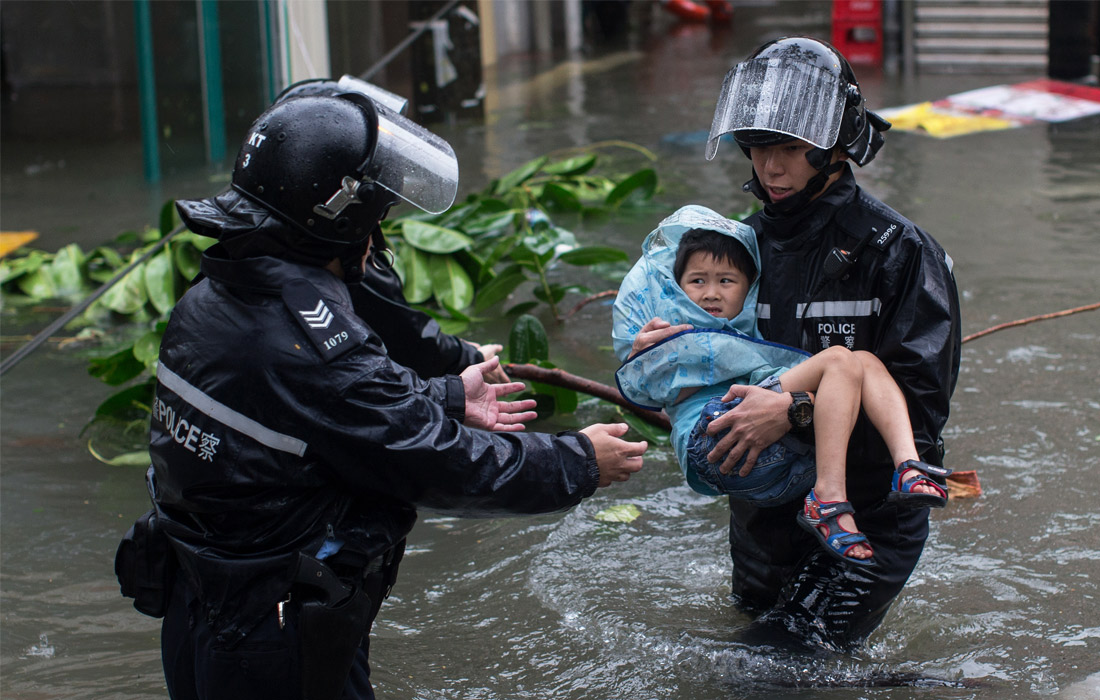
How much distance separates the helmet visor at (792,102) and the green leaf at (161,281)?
4.12 m

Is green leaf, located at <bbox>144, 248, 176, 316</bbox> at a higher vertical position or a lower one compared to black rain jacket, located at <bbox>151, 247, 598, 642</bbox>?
lower

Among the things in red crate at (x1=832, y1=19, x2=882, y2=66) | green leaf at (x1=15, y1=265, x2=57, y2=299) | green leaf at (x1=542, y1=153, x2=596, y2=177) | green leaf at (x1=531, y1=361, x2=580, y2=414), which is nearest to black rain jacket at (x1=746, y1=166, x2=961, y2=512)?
green leaf at (x1=531, y1=361, x2=580, y2=414)

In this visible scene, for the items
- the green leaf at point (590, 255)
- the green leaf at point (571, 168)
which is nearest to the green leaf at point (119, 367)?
the green leaf at point (590, 255)

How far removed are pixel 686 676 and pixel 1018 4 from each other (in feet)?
42.4

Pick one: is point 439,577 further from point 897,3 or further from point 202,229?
point 897,3

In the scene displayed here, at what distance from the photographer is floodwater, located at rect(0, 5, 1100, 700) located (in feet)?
10.2

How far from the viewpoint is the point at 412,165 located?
7.90 ft

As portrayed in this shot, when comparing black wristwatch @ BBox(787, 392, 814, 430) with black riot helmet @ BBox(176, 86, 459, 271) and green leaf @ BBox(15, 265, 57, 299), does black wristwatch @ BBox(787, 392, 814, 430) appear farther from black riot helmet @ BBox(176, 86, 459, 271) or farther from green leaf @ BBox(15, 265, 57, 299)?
green leaf @ BBox(15, 265, 57, 299)

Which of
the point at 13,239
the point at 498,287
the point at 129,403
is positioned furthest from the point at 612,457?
the point at 13,239

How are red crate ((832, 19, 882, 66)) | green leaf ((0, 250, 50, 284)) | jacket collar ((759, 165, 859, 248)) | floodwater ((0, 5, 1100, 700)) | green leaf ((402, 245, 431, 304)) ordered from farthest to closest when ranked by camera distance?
red crate ((832, 19, 882, 66)) < green leaf ((0, 250, 50, 284)) < green leaf ((402, 245, 431, 304)) < floodwater ((0, 5, 1100, 700)) < jacket collar ((759, 165, 859, 248))

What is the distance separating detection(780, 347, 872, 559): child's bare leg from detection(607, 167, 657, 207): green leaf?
5156 millimetres

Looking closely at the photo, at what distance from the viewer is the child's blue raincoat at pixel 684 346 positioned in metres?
2.78

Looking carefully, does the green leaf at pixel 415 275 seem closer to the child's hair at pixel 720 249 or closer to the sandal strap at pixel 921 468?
the child's hair at pixel 720 249

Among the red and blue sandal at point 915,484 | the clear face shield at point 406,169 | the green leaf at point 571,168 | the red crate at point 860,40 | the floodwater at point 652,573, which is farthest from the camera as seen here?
the red crate at point 860,40
